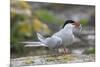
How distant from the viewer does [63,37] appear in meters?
2.38

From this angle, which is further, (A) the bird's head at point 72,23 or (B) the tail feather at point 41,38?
(A) the bird's head at point 72,23

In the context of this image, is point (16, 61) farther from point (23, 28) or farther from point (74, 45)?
point (74, 45)

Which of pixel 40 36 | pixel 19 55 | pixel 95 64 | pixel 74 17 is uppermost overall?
pixel 74 17

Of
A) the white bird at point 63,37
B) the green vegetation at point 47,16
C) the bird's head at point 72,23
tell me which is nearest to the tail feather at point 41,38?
the white bird at point 63,37

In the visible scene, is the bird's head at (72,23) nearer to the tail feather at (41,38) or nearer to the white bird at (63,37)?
the white bird at (63,37)

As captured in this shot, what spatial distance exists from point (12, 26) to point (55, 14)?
1.75 feet

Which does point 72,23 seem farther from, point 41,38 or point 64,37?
point 41,38

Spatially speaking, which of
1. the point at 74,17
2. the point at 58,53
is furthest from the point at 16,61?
the point at 74,17

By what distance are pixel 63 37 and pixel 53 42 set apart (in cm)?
14

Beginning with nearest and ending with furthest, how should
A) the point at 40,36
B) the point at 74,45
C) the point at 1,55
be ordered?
1. the point at 1,55
2. the point at 40,36
3. the point at 74,45

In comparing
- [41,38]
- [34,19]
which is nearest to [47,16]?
[34,19]

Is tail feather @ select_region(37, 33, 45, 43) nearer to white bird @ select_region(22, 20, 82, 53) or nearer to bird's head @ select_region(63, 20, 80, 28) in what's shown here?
white bird @ select_region(22, 20, 82, 53)

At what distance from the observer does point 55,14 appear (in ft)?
7.72

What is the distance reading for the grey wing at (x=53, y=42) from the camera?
2.33 m
